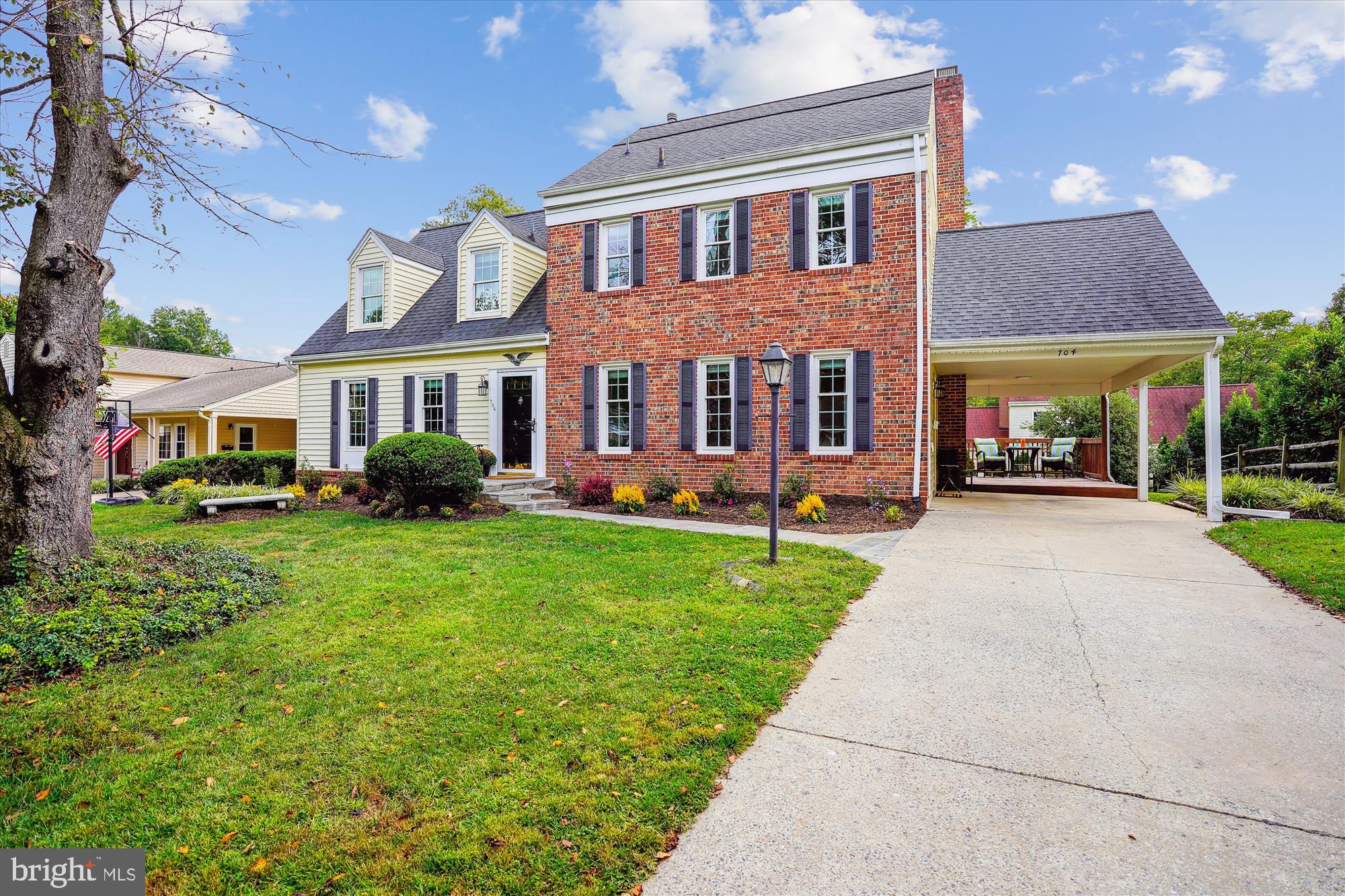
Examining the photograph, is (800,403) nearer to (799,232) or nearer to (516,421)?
(799,232)

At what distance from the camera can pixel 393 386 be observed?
14328mm

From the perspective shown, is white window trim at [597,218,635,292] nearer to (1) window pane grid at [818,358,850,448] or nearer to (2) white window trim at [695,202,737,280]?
(2) white window trim at [695,202,737,280]

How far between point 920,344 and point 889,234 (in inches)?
77.3

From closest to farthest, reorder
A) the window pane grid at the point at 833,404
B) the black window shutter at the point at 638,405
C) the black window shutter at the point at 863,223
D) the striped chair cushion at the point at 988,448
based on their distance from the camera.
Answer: the black window shutter at the point at 863,223 < the window pane grid at the point at 833,404 < the black window shutter at the point at 638,405 < the striped chair cushion at the point at 988,448

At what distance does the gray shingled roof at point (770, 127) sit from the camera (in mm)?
10953

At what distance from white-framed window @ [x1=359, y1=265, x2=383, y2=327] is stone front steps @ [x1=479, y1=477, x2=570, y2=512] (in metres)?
5.99

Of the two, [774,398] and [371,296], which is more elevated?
[371,296]

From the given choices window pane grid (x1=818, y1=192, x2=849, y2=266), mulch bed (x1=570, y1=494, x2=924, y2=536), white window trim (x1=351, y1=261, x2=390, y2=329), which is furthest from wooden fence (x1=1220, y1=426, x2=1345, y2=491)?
white window trim (x1=351, y1=261, x2=390, y2=329)

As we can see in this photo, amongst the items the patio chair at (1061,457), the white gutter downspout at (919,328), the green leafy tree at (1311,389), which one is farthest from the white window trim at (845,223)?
the patio chair at (1061,457)

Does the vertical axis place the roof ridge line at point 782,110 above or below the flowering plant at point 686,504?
above

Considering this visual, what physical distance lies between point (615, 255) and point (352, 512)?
275 inches

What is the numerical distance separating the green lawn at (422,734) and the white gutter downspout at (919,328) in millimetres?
5208
